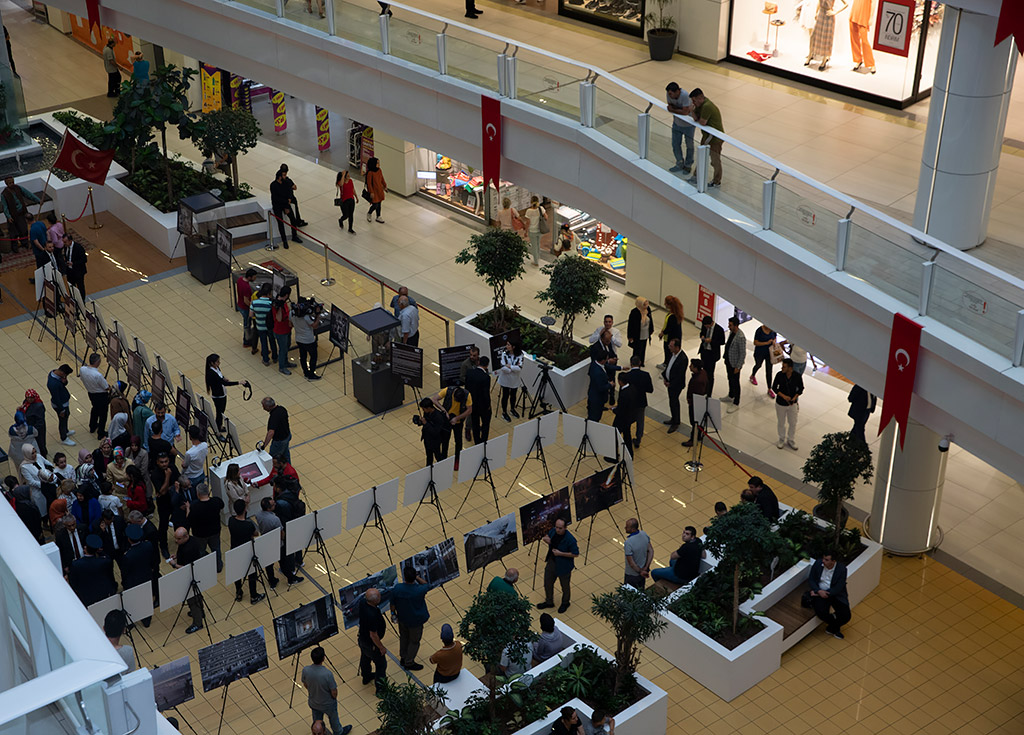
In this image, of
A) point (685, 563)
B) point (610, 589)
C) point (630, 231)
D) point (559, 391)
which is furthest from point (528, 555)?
point (630, 231)

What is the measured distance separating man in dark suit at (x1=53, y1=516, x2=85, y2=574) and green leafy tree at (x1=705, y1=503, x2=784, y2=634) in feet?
22.0

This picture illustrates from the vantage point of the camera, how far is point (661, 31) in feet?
63.0

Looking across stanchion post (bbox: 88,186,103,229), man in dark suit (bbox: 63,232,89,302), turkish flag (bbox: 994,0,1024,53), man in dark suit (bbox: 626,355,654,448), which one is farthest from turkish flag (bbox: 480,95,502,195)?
stanchion post (bbox: 88,186,103,229)

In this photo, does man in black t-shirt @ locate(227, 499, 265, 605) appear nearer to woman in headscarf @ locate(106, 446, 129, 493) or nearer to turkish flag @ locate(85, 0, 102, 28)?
woman in headscarf @ locate(106, 446, 129, 493)

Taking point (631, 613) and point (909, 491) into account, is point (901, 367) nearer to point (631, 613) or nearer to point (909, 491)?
point (909, 491)

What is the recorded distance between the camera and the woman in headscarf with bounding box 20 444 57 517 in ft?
44.0

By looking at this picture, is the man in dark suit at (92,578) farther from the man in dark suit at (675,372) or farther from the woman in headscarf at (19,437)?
the man in dark suit at (675,372)

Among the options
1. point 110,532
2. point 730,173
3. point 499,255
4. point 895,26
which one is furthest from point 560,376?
point 895,26

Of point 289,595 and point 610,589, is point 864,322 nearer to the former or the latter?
point 610,589

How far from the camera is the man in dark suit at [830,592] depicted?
12.3m

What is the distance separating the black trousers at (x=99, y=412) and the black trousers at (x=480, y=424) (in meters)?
4.86

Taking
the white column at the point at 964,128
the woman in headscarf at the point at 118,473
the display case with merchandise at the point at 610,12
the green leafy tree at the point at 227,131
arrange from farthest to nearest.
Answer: the green leafy tree at the point at 227,131
the display case with merchandise at the point at 610,12
the woman in headscarf at the point at 118,473
the white column at the point at 964,128

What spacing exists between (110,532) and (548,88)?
7672 mm

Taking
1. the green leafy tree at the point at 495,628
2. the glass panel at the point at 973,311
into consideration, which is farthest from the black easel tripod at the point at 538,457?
the glass panel at the point at 973,311
